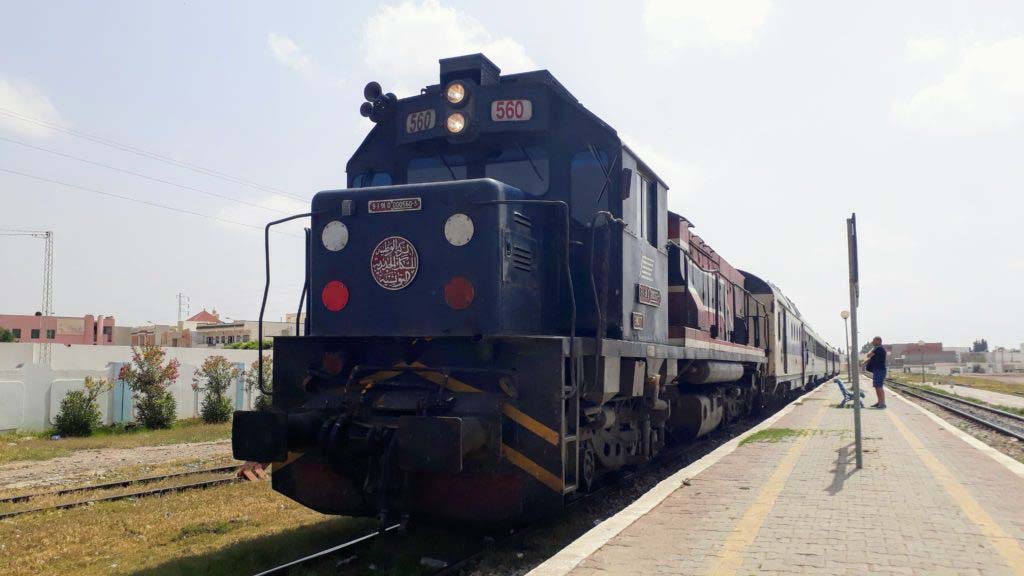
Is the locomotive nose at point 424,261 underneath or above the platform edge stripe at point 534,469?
above

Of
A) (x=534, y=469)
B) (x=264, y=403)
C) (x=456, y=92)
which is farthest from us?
(x=264, y=403)

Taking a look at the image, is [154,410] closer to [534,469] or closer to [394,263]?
[394,263]

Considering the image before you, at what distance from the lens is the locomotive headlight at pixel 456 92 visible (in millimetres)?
6152

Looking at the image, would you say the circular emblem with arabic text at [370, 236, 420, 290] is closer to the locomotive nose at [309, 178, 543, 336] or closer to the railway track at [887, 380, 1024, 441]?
the locomotive nose at [309, 178, 543, 336]

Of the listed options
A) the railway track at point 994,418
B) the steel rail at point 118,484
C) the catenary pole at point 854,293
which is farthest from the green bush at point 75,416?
the railway track at point 994,418

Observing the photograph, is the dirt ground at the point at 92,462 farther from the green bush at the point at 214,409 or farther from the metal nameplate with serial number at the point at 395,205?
the metal nameplate with serial number at the point at 395,205

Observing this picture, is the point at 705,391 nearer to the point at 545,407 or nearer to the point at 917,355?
the point at 545,407

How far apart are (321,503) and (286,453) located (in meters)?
0.65

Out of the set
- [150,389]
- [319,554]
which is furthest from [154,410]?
[319,554]

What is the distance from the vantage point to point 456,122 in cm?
621

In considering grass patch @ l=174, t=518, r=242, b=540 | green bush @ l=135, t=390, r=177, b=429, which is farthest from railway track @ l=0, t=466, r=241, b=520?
green bush @ l=135, t=390, r=177, b=429

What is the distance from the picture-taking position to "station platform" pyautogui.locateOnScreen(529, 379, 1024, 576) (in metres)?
4.33

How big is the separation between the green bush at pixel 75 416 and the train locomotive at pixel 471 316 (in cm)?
1220

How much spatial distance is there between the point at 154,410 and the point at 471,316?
14379 mm
